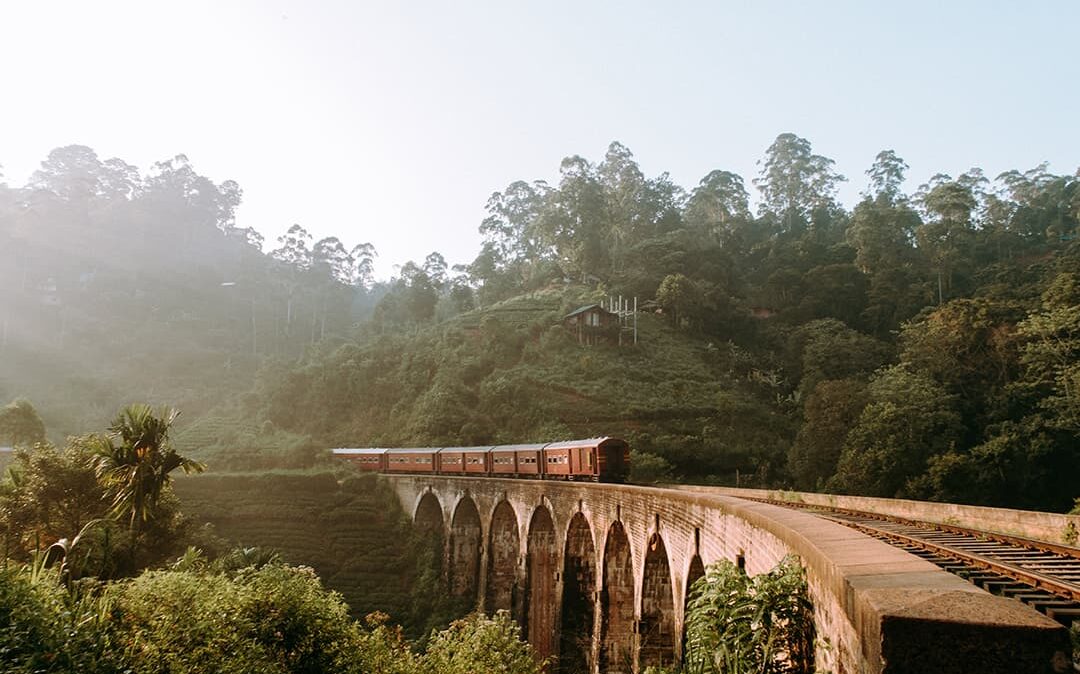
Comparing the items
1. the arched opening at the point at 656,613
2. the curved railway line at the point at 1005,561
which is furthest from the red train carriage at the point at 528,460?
the curved railway line at the point at 1005,561

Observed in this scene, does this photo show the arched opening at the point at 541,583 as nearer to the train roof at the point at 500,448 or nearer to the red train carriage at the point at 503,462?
the train roof at the point at 500,448

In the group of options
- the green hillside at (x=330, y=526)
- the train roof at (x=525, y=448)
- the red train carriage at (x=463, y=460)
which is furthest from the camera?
the red train carriage at (x=463, y=460)

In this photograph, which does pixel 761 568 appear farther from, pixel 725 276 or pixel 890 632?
pixel 725 276

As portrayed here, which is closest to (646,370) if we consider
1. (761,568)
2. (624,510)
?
(624,510)

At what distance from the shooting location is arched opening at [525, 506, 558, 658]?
21859mm

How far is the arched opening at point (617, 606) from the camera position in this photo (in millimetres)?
16141

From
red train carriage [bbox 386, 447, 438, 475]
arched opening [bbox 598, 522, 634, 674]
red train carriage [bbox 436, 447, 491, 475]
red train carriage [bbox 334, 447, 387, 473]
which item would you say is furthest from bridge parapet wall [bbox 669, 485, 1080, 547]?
red train carriage [bbox 334, 447, 387, 473]

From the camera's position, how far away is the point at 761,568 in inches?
282

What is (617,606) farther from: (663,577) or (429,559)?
(429,559)

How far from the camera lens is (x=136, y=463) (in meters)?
14.8

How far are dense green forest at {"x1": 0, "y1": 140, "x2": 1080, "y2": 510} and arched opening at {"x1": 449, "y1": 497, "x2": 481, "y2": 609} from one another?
8020mm

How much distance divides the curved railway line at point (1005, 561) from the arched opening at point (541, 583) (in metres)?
12.5

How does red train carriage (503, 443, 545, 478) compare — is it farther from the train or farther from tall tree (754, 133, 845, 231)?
tall tree (754, 133, 845, 231)

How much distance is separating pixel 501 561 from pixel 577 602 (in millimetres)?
6512
